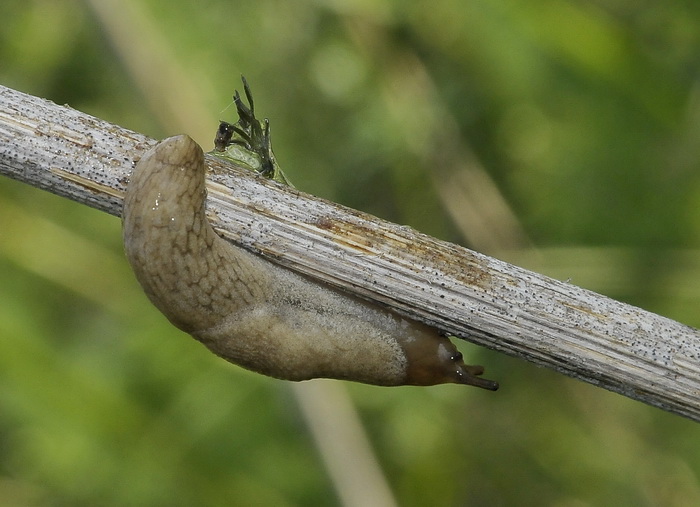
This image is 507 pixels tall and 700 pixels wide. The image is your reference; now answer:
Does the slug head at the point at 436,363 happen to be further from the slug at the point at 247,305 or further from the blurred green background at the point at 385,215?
the blurred green background at the point at 385,215

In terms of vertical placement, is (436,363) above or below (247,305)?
above

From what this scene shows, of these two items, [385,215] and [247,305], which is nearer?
[247,305]

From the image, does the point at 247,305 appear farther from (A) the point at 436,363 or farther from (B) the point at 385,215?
(B) the point at 385,215

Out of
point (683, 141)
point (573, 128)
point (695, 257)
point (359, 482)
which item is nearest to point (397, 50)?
point (573, 128)

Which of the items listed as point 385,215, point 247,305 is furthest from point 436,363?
point 385,215

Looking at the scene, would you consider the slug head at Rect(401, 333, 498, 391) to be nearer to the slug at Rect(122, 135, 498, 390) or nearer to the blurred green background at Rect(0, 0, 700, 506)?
the slug at Rect(122, 135, 498, 390)

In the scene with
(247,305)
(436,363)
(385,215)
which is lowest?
(247,305)

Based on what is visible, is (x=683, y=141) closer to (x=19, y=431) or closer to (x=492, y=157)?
(x=492, y=157)
